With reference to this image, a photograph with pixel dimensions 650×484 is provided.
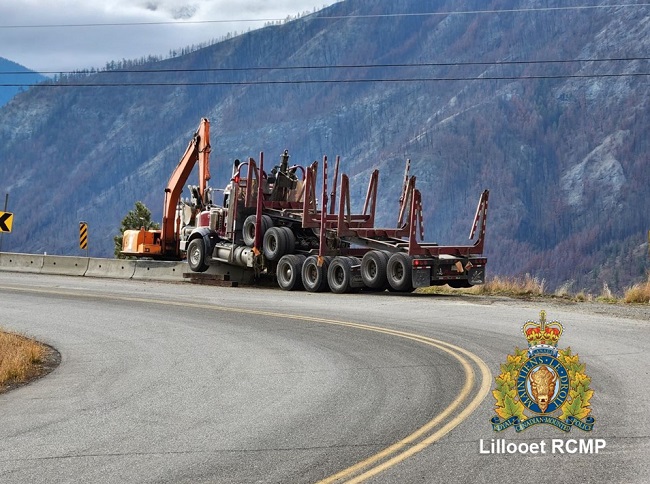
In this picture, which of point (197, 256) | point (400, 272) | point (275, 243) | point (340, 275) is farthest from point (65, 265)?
point (400, 272)

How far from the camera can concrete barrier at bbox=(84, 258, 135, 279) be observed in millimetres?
32438

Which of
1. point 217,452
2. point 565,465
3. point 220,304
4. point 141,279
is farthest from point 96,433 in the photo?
point 141,279

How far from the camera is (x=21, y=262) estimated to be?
122 ft

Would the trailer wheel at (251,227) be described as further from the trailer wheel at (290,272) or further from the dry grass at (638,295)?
the dry grass at (638,295)

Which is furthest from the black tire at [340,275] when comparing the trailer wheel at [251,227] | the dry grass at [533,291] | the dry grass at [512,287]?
the dry grass at [512,287]

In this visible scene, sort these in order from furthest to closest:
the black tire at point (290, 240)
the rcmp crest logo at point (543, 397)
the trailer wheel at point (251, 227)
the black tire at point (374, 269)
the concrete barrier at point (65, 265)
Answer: the concrete barrier at point (65, 265), the trailer wheel at point (251, 227), the black tire at point (290, 240), the black tire at point (374, 269), the rcmp crest logo at point (543, 397)

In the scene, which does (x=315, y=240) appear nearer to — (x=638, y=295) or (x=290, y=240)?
(x=290, y=240)

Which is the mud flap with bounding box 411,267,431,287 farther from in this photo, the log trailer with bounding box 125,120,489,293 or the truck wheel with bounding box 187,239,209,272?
the truck wheel with bounding box 187,239,209,272

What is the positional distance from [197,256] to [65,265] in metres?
7.64

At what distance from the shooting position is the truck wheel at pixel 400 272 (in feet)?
76.4

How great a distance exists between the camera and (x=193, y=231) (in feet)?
97.8

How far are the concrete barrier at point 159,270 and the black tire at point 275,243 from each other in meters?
4.25

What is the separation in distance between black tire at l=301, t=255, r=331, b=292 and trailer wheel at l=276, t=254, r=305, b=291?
0.70 feet

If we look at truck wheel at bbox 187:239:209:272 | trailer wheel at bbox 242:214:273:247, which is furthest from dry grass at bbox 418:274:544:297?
truck wheel at bbox 187:239:209:272
